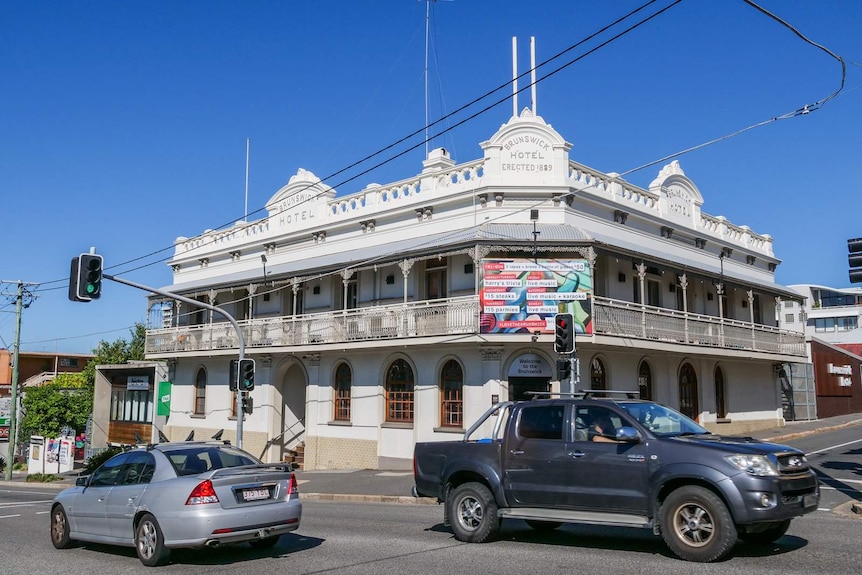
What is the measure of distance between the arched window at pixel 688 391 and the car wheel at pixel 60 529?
2200 cm

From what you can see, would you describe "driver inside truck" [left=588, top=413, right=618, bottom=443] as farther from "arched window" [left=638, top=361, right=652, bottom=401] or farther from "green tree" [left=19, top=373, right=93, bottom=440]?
"green tree" [left=19, top=373, right=93, bottom=440]

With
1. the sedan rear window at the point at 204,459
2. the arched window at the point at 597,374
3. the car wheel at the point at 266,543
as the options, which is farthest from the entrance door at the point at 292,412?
the sedan rear window at the point at 204,459

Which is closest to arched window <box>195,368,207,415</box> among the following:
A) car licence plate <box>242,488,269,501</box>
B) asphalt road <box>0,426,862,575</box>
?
asphalt road <box>0,426,862,575</box>

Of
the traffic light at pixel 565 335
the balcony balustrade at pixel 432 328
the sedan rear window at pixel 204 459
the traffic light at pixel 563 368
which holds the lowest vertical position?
the sedan rear window at pixel 204 459

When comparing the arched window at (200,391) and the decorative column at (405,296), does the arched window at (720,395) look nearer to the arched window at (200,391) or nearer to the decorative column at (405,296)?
the decorative column at (405,296)

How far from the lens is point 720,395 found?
101 ft

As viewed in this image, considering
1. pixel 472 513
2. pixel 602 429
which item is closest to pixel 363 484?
pixel 472 513

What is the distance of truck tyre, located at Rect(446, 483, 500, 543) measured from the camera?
410 inches

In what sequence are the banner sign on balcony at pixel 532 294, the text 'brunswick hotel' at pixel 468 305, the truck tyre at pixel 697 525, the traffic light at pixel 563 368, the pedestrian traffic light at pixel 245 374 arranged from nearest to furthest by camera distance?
the truck tyre at pixel 697 525 < the traffic light at pixel 563 368 < the pedestrian traffic light at pixel 245 374 < the banner sign on balcony at pixel 532 294 < the text 'brunswick hotel' at pixel 468 305

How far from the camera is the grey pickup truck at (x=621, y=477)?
8.49 metres

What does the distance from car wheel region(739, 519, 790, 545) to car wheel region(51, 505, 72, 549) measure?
886 cm

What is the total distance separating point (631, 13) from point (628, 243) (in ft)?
42.6

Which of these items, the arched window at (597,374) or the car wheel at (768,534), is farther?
the arched window at (597,374)

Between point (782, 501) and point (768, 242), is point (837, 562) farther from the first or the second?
point (768, 242)
